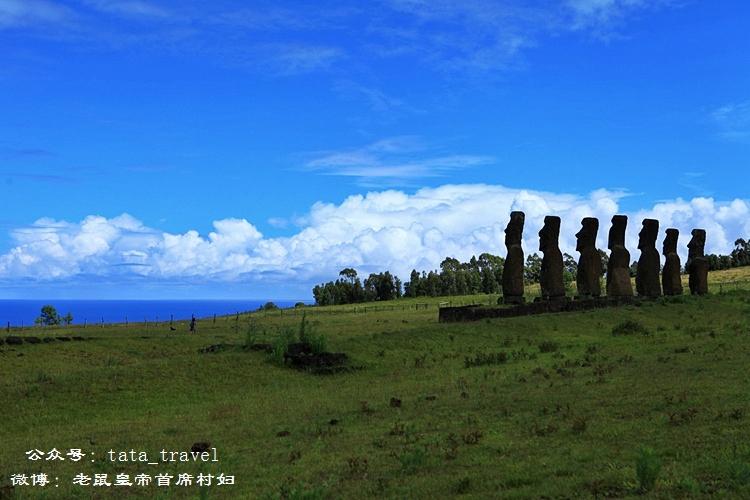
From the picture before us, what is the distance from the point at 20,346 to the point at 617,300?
108 ft

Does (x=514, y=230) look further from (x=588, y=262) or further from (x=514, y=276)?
(x=588, y=262)

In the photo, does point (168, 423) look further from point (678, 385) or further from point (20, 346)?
point (20, 346)

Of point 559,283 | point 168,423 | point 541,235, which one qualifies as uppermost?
point 541,235

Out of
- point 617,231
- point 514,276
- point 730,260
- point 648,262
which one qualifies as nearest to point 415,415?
point 514,276

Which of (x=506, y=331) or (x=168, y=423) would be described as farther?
(x=506, y=331)

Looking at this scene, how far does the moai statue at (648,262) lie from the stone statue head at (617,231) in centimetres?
188

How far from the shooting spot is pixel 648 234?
47.8 meters

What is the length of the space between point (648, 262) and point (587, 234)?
560 centimetres

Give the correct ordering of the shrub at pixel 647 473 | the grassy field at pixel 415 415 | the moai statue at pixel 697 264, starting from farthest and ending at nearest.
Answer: the moai statue at pixel 697 264 → the grassy field at pixel 415 415 → the shrub at pixel 647 473

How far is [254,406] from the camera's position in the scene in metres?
18.9

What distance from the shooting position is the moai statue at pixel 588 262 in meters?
44.5

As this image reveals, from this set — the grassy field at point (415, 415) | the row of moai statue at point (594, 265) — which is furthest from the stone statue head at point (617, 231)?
the grassy field at point (415, 415)

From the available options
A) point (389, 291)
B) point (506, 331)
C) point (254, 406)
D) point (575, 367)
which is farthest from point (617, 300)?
point (389, 291)

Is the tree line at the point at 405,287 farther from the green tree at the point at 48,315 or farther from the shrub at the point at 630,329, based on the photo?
the shrub at the point at 630,329
